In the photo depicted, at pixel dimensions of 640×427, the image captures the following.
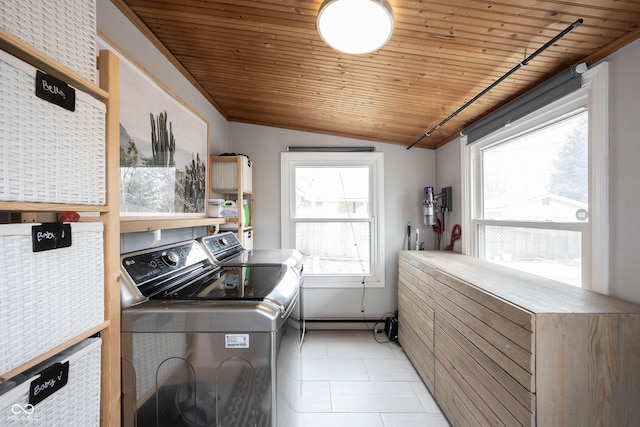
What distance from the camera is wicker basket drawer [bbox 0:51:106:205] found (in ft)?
2.01

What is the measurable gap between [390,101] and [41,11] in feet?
6.76

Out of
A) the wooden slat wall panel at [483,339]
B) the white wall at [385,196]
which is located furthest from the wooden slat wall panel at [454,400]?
the white wall at [385,196]

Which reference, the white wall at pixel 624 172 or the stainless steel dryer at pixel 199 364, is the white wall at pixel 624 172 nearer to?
the white wall at pixel 624 172

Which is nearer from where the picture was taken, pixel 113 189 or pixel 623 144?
pixel 113 189

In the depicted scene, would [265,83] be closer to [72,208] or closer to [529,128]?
[72,208]

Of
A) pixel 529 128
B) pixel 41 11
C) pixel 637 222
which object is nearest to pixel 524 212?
pixel 529 128

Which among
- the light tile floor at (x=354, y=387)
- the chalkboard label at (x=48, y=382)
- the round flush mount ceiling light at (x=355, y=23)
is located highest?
the round flush mount ceiling light at (x=355, y=23)

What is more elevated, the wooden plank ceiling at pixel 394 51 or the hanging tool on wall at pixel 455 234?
the wooden plank ceiling at pixel 394 51

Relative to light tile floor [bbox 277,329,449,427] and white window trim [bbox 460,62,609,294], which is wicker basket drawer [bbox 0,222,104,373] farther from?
white window trim [bbox 460,62,609,294]

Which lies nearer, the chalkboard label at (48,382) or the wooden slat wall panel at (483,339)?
the chalkboard label at (48,382)

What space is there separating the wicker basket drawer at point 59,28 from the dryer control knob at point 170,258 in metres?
0.88

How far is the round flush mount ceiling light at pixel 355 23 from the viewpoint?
1.24 m

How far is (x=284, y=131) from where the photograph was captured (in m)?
3.29

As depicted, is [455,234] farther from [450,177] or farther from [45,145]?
[45,145]
